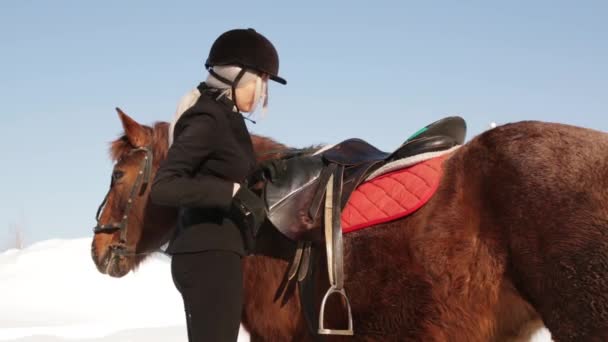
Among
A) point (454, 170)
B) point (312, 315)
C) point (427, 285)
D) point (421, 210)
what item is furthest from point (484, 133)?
point (312, 315)

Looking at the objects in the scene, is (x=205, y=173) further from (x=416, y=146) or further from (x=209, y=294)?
(x=416, y=146)

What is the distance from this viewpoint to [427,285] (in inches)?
110

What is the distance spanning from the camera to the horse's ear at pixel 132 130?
377 centimetres

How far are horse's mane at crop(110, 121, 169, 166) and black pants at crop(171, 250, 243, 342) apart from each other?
1.11m

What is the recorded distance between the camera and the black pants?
278cm

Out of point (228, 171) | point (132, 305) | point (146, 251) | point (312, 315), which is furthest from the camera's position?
point (132, 305)

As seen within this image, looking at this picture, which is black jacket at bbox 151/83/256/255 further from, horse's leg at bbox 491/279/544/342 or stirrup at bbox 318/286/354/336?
horse's leg at bbox 491/279/544/342

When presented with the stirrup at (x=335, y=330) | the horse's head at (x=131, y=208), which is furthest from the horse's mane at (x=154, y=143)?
the stirrup at (x=335, y=330)

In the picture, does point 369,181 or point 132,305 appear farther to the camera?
point 132,305

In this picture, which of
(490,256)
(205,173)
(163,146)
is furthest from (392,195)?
(163,146)

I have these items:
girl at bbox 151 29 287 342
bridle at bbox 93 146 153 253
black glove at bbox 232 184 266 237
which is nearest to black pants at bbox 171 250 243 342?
girl at bbox 151 29 287 342

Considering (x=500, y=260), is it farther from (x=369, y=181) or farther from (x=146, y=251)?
(x=146, y=251)

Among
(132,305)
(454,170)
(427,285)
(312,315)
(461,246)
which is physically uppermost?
(454,170)

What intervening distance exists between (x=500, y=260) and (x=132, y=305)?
9.36 metres
